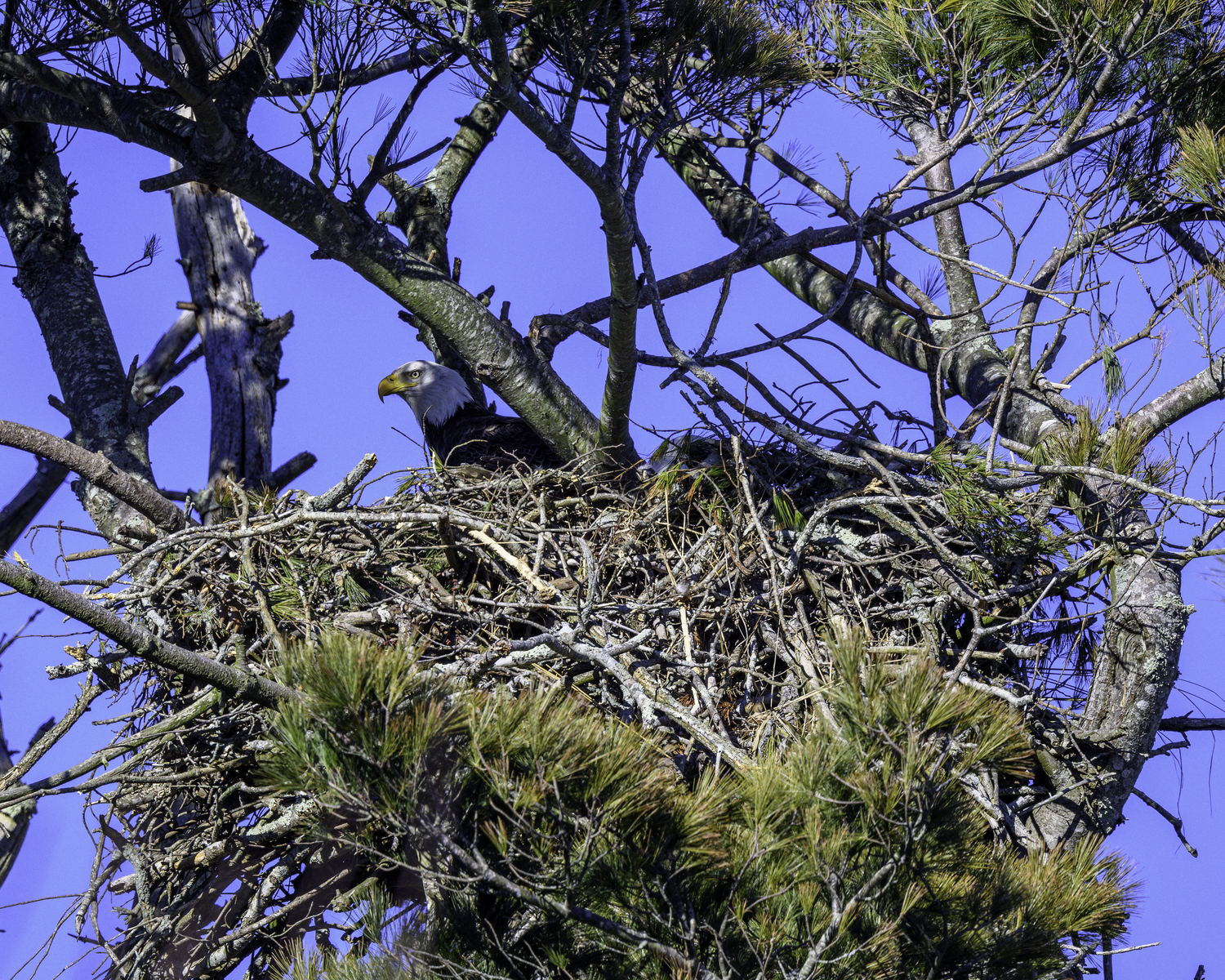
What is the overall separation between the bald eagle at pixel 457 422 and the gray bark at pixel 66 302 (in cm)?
158

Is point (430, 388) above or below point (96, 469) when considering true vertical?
above

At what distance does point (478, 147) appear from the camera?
649 cm

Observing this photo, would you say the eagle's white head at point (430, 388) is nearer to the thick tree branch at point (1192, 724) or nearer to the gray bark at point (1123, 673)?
the gray bark at point (1123, 673)

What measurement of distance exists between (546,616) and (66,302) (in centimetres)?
349

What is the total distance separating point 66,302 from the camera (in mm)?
5418

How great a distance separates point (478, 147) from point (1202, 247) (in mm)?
4057

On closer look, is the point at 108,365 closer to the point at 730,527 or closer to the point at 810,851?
the point at 730,527

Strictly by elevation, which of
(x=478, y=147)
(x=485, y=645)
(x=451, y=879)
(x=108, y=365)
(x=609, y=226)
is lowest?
(x=451, y=879)

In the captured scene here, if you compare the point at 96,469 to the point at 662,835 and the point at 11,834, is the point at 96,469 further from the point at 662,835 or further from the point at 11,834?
the point at 11,834

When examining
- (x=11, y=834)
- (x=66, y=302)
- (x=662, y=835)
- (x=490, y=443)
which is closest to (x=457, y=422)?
(x=490, y=443)

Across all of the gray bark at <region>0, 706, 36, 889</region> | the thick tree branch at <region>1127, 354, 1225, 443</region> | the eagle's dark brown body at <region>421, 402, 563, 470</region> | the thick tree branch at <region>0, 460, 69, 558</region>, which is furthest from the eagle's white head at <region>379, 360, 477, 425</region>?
the thick tree branch at <region>1127, 354, 1225, 443</region>

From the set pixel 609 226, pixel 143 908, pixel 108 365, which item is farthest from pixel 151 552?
pixel 108 365

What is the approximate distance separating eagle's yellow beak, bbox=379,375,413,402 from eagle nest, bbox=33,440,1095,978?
106 inches

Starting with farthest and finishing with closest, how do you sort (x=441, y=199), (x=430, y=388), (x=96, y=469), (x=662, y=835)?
(x=430, y=388) < (x=441, y=199) < (x=96, y=469) < (x=662, y=835)
